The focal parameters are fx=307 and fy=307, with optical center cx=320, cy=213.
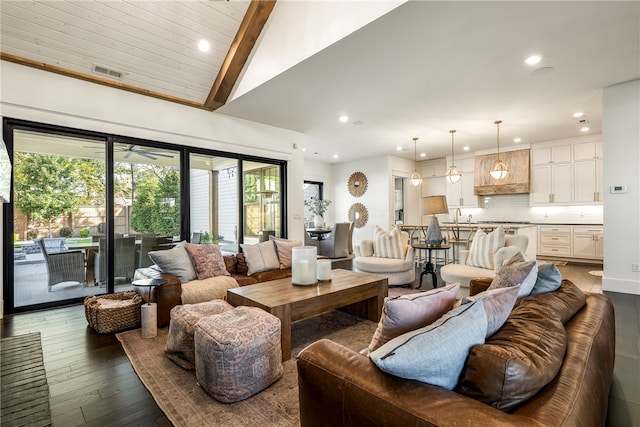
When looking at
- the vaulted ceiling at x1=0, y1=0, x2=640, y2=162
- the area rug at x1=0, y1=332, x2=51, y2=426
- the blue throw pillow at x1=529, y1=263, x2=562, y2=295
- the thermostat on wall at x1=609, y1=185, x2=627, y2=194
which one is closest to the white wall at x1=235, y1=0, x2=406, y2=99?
the vaulted ceiling at x1=0, y1=0, x2=640, y2=162

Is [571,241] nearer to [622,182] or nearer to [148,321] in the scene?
[622,182]

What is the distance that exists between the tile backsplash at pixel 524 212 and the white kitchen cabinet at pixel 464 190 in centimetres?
23

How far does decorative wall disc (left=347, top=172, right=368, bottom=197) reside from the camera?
9.12 meters

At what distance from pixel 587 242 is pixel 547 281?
6572 mm

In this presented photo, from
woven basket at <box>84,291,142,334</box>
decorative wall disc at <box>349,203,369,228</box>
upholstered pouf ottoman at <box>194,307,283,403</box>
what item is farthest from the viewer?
decorative wall disc at <box>349,203,369,228</box>

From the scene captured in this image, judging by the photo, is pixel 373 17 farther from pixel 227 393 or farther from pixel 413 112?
pixel 227 393

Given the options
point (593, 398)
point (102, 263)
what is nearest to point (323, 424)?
point (593, 398)

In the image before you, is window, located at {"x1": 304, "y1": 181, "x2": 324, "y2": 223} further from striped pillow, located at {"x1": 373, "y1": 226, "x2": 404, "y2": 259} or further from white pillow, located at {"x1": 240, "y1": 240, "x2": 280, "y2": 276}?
white pillow, located at {"x1": 240, "y1": 240, "x2": 280, "y2": 276}

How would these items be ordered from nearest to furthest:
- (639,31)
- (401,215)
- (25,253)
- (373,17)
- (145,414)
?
(145,414) < (373,17) < (639,31) < (25,253) < (401,215)

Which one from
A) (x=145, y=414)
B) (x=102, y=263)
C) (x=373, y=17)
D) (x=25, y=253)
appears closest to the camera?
(x=145, y=414)

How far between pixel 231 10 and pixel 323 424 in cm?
433

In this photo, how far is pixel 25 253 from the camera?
3621 mm

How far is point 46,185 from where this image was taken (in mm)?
3814

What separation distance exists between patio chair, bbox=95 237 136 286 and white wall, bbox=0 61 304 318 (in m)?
1.49
